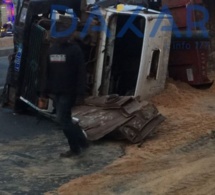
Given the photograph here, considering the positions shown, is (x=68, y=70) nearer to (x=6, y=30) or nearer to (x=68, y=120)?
(x=68, y=120)

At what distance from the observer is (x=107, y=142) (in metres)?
7.49

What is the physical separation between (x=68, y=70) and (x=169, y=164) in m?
1.59

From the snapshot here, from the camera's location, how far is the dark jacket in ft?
21.9

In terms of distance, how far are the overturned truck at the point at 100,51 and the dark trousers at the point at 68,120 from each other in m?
1.03

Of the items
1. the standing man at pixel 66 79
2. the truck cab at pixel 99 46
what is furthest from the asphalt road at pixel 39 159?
the truck cab at pixel 99 46

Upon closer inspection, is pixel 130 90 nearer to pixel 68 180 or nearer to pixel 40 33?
pixel 40 33

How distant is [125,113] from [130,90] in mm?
1824

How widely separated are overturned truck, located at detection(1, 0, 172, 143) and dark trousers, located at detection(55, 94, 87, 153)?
40.7 inches

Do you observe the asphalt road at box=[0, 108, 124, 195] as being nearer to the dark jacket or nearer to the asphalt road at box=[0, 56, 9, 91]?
the dark jacket

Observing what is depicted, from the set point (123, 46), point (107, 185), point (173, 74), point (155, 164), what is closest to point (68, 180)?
point (107, 185)

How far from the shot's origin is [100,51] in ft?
29.0

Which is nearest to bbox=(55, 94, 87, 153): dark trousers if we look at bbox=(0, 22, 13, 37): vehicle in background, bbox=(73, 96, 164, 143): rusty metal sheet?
bbox=(73, 96, 164, 143): rusty metal sheet

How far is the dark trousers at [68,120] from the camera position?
264 inches

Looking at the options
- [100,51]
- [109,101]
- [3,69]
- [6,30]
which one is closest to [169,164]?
[109,101]
